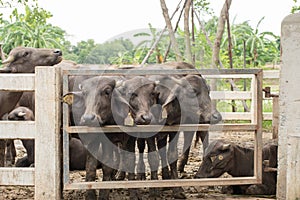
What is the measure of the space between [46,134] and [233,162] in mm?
2483

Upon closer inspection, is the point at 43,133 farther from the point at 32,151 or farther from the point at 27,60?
the point at 27,60

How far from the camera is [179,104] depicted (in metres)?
6.66

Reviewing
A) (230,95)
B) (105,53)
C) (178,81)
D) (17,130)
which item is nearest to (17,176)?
(17,130)

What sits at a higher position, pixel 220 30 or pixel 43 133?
pixel 220 30

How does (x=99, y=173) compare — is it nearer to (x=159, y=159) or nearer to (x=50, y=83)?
(x=159, y=159)

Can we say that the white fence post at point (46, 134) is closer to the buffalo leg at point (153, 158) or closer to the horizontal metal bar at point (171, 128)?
the horizontal metal bar at point (171, 128)

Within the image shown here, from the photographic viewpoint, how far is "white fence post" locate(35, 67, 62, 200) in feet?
18.2

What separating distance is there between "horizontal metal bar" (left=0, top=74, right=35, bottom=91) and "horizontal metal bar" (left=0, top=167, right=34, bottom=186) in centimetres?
83

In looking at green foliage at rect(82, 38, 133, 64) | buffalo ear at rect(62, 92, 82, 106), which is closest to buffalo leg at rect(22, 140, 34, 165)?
buffalo ear at rect(62, 92, 82, 106)

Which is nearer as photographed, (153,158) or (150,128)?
(150,128)

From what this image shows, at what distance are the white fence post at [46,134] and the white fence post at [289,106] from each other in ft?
7.72

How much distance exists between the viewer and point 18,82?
562 cm

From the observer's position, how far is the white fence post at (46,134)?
554 cm

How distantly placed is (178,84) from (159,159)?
3.33ft
